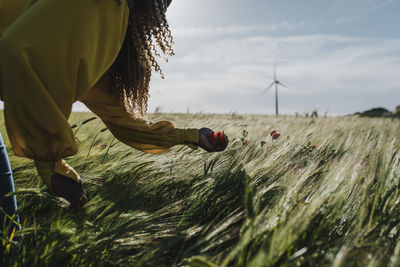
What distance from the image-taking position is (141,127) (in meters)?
1.48

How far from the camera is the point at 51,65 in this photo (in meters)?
1.00

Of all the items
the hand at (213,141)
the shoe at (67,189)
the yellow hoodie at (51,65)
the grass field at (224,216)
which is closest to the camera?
the grass field at (224,216)

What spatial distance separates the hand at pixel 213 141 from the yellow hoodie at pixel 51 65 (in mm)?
541

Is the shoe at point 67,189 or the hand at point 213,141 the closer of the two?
the shoe at point 67,189

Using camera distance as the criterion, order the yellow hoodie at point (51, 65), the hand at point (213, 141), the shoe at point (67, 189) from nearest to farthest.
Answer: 1. the yellow hoodie at point (51, 65)
2. the shoe at point (67, 189)
3. the hand at point (213, 141)

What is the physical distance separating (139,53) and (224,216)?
767 mm

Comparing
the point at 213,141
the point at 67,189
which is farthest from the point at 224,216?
the point at 67,189

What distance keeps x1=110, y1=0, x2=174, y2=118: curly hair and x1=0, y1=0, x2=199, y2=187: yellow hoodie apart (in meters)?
0.18

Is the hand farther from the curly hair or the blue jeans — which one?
the blue jeans

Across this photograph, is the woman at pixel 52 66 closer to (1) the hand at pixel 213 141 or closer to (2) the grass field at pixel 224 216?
(2) the grass field at pixel 224 216

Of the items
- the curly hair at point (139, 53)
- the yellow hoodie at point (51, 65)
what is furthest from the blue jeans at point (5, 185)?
the curly hair at point (139, 53)

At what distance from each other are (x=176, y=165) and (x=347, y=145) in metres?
0.99

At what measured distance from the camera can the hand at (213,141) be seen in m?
1.42

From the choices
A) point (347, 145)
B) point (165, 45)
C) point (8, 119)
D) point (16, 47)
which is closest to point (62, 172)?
point (8, 119)
